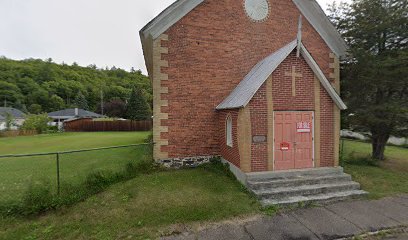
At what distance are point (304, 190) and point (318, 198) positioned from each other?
436mm

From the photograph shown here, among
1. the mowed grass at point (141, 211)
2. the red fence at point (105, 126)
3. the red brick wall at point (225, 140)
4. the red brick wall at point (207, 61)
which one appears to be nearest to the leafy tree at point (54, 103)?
the red fence at point (105, 126)

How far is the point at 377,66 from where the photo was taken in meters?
10.4

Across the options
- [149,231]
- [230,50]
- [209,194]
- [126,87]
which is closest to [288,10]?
[230,50]

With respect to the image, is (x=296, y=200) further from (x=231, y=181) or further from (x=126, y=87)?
(x=126, y=87)

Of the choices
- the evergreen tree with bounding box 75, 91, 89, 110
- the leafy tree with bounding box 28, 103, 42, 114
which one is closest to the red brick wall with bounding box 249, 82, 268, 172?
the leafy tree with bounding box 28, 103, 42, 114

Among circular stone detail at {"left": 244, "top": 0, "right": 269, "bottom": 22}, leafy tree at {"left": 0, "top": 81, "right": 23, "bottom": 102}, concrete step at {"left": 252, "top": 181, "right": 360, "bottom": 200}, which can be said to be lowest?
concrete step at {"left": 252, "top": 181, "right": 360, "bottom": 200}

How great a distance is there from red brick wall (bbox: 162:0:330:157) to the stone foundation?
207 mm

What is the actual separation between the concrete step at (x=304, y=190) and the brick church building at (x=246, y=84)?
37.0 inches

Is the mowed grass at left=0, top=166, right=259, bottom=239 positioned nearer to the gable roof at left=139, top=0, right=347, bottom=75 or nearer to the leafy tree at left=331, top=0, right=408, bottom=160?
the gable roof at left=139, top=0, right=347, bottom=75

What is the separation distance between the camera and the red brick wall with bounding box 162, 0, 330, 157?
9.39 m

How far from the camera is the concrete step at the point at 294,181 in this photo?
7.28 meters

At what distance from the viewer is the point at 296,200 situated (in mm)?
6699

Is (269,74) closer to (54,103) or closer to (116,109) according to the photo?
(116,109)

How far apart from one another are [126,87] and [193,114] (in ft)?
305
